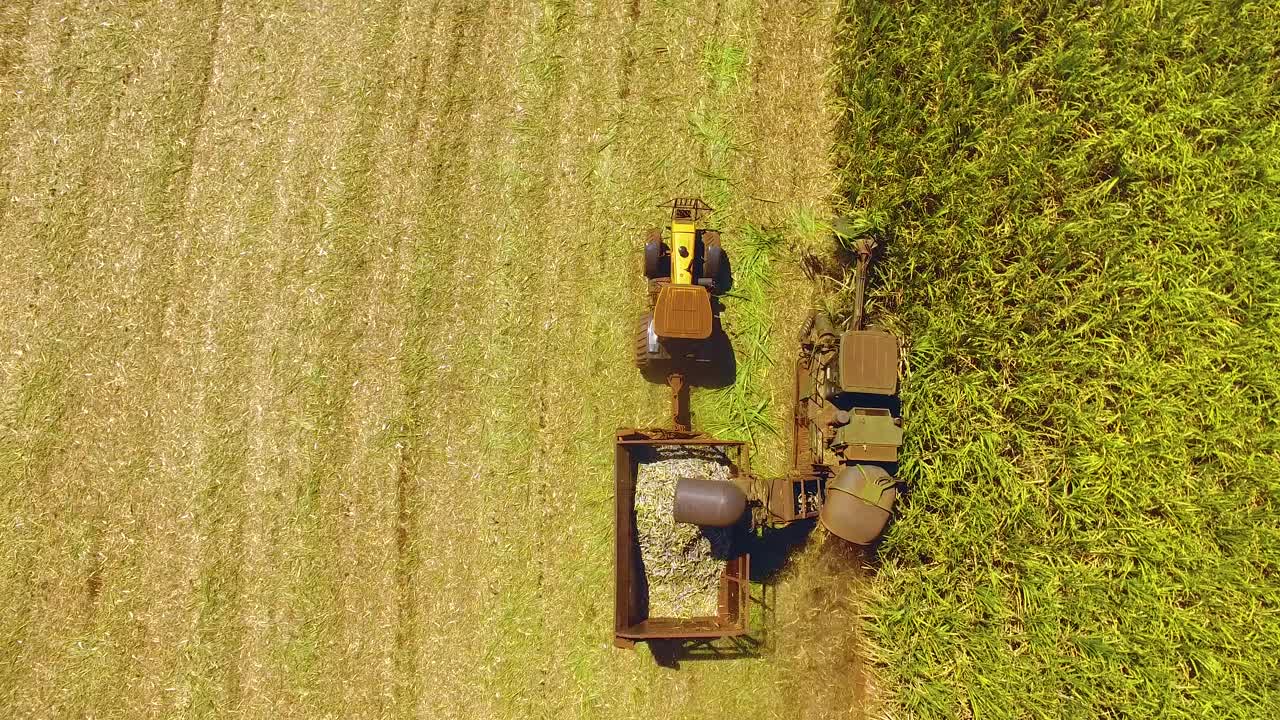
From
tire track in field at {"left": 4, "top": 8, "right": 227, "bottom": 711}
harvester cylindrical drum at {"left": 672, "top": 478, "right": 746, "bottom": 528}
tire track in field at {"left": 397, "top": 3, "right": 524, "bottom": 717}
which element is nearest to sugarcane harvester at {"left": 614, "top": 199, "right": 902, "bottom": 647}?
harvester cylindrical drum at {"left": 672, "top": 478, "right": 746, "bottom": 528}

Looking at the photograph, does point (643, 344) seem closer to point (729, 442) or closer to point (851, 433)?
point (729, 442)

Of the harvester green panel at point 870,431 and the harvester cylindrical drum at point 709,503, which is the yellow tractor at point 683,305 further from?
the harvester green panel at point 870,431

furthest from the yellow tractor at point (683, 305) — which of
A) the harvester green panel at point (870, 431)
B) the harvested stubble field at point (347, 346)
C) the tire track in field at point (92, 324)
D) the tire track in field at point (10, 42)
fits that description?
the tire track in field at point (10, 42)

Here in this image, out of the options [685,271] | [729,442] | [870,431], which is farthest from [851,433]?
[685,271]

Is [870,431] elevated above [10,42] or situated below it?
below

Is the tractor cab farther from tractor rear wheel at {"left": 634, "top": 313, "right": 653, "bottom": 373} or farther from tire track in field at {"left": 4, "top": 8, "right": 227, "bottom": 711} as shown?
tire track in field at {"left": 4, "top": 8, "right": 227, "bottom": 711}

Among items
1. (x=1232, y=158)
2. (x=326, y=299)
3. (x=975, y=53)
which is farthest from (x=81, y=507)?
(x=1232, y=158)
